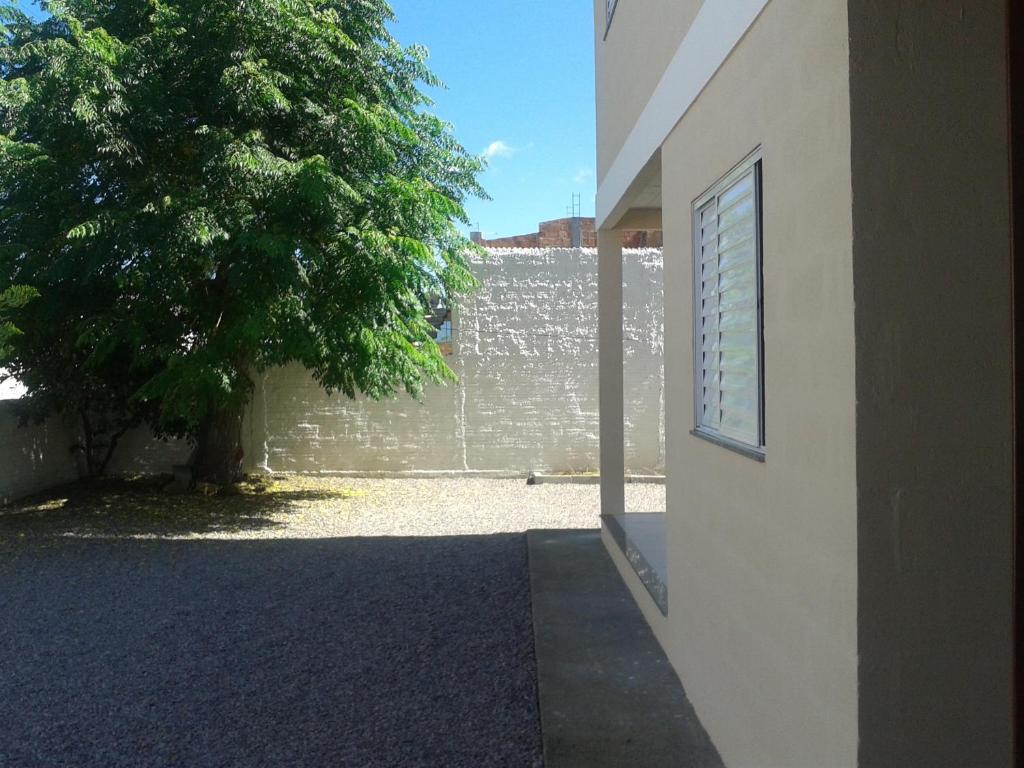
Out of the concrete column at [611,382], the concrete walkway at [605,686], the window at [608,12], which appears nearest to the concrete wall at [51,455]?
the concrete column at [611,382]

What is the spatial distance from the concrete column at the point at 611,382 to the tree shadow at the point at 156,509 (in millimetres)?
3917

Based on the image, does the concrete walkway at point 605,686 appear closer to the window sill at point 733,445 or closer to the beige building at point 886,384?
the beige building at point 886,384

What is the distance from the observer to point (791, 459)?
2795 millimetres

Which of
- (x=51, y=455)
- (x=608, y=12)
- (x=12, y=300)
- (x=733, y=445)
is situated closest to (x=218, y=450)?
(x=51, y=455)

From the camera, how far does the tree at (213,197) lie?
9.16 meters

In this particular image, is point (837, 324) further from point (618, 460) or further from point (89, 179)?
point (89, 179)

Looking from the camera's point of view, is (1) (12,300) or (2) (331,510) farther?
(2) (331,510)

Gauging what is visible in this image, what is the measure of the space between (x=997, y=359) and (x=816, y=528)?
0.64 meters

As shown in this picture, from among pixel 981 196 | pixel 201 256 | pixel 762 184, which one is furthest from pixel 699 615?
pixel 201 256

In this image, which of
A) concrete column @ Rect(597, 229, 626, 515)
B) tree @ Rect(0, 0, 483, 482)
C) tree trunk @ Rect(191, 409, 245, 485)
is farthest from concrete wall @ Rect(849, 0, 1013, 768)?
tree trunk @ Rect(191, 409, 245, 485)

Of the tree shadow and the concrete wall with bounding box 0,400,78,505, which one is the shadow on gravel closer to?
the tree shadow

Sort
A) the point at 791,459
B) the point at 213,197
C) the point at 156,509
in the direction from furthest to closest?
the point at 156,509
the point at 213,197
the point at 791,459

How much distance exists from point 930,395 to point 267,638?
455 cm

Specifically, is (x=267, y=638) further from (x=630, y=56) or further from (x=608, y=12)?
(x=608, y=12)
